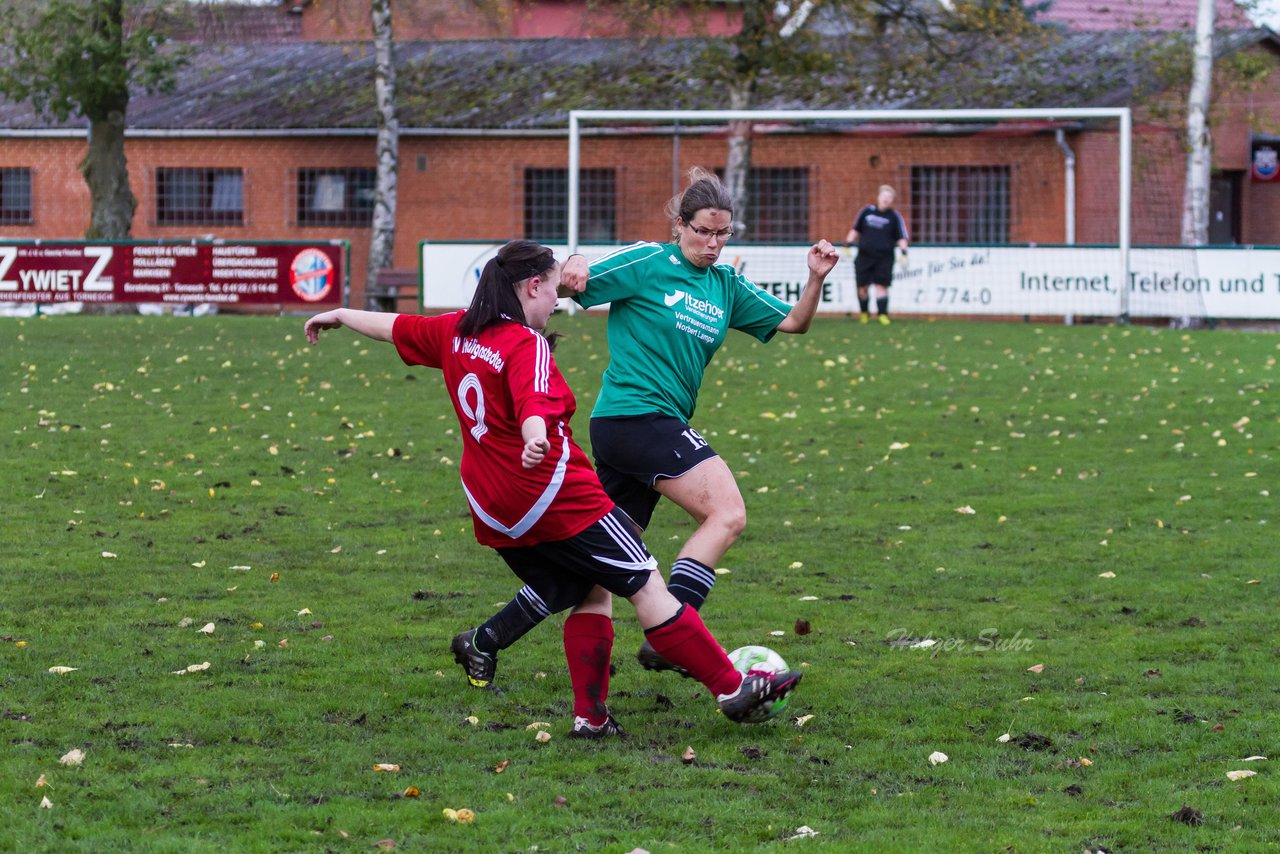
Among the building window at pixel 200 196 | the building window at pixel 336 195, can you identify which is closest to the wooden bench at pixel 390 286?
the building window at pixel 336 195

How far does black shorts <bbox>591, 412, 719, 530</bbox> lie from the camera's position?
5957mm

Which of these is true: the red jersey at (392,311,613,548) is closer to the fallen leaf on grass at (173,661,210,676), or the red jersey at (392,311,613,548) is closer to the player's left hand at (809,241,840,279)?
the player's left hand at (809,241,840,279)

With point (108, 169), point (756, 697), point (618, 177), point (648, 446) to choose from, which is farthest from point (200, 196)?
point (756, 697)

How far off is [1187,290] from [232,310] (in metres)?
16.9

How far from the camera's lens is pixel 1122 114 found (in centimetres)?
2473

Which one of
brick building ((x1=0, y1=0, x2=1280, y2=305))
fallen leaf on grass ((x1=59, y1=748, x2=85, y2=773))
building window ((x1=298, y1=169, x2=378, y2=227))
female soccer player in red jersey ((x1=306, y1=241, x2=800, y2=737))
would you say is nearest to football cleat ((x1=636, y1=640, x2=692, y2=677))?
female soccer player in red jersey ((x1=306, y1=241, x2=800, y2=737))

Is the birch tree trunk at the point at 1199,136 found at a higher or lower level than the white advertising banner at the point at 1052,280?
higher

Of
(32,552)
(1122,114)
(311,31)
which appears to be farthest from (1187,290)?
(311,31)

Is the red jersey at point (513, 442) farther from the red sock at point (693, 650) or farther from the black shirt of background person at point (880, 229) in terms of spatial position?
the black shirt of background person at point (880, 229)

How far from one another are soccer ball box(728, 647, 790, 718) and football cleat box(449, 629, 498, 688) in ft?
2.81

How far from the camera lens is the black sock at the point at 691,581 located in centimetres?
598

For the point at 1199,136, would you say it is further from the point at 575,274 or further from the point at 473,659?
the point at 473,659

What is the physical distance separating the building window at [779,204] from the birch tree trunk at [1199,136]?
783cm

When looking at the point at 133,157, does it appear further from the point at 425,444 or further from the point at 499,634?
the point at 499,634
